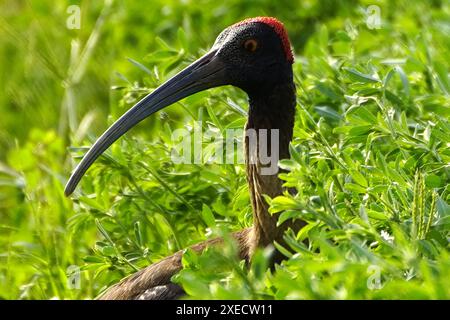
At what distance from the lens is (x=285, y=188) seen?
4.71 m

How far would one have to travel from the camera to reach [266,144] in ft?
15.6

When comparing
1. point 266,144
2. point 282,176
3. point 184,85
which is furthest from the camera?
point 184,85

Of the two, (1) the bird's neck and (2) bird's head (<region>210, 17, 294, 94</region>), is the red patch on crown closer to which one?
(2) bird's head (<region>210, 17, 294, 94</region>)

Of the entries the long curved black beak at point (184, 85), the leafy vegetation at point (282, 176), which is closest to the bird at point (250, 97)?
the long curved black beak at point (184, 85)

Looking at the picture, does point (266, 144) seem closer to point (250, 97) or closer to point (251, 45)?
point (250, 97)

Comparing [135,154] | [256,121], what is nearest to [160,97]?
[256,121]

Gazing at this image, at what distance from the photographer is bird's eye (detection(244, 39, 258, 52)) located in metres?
4.81

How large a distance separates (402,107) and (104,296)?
1607 mm

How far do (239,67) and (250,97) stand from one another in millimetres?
143

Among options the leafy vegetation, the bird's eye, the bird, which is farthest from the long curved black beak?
the leafy vegetation

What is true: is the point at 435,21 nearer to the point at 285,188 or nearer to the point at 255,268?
the point at 285,188

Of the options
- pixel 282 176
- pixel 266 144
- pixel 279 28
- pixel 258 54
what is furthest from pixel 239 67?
pixel 282 176

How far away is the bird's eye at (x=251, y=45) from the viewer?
189 inches
